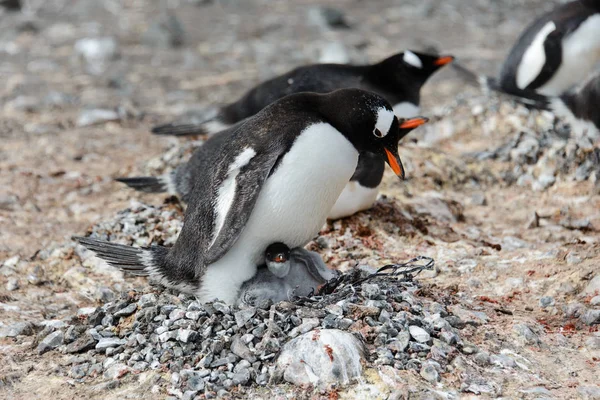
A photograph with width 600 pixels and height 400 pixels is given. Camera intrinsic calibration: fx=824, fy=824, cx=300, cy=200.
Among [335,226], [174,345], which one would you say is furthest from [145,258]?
[335,226]

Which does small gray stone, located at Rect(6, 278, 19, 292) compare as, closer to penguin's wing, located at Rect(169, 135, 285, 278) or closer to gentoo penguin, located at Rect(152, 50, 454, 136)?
penguin's wing, located at Rect(169, 135, 285, 278)

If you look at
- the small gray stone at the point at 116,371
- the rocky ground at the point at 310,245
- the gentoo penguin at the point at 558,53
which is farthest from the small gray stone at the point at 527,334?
the gentoo penguin at the point at 558,53

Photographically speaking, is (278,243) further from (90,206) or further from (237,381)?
(90,206)

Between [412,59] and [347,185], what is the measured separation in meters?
1.93

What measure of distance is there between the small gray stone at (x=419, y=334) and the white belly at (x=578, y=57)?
13.5ft

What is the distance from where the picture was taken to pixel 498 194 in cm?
546

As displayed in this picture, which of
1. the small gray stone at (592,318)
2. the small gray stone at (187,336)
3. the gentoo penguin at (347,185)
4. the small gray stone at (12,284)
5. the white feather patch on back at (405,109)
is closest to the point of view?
the small gray stone at (187,336)

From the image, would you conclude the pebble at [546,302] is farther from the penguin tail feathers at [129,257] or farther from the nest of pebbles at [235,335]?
the penguin tail feathers at [129,257]

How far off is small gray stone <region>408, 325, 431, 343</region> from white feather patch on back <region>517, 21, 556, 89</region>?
425cm

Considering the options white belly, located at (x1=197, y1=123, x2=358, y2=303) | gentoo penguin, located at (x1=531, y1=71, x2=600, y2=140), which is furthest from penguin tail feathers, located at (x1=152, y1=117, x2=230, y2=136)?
white belly, located at (x1=197, y1=123, x2=358, y2=303)

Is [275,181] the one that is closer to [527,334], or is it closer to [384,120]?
[384,120]

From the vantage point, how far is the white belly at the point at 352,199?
4309mm

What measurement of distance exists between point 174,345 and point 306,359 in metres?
0.52

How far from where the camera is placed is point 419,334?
291cm
